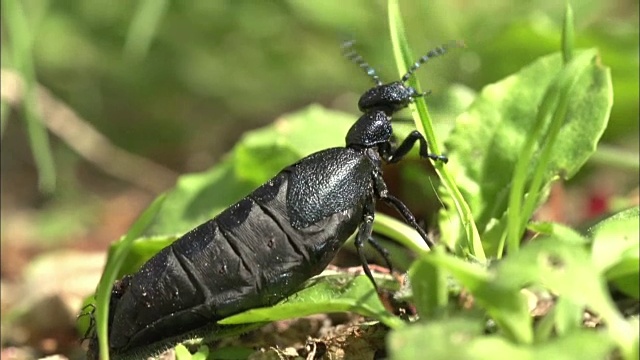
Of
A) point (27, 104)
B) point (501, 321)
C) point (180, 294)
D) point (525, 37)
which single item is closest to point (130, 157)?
point (27, 104)

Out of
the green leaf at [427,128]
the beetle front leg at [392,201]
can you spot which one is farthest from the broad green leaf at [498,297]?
the beetle front leg at [392,201]

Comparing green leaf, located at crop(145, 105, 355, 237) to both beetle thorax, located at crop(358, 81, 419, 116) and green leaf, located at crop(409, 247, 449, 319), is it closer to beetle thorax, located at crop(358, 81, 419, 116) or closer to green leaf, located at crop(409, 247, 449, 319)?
beetle thorax, located at crop(358, 81, 419, 116)

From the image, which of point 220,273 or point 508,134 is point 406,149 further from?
point 220,273

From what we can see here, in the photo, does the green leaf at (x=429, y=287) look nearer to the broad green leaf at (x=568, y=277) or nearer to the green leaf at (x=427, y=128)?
the broad green leaf at (x=568, y=277)

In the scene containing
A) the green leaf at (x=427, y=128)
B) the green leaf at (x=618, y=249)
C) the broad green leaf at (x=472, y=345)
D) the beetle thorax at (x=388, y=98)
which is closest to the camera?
the broad green leaf at (x=472, y=345)

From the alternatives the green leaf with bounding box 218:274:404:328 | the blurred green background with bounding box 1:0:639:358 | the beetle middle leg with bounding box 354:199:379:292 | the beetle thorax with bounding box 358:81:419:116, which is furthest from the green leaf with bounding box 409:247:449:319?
the blurred green background with bounding box 1:0:639:358

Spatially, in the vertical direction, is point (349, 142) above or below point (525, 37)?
below

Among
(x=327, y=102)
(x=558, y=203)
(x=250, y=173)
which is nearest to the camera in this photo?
(x=250, y=173)

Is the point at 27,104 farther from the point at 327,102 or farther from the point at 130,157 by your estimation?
the point at 327,102
